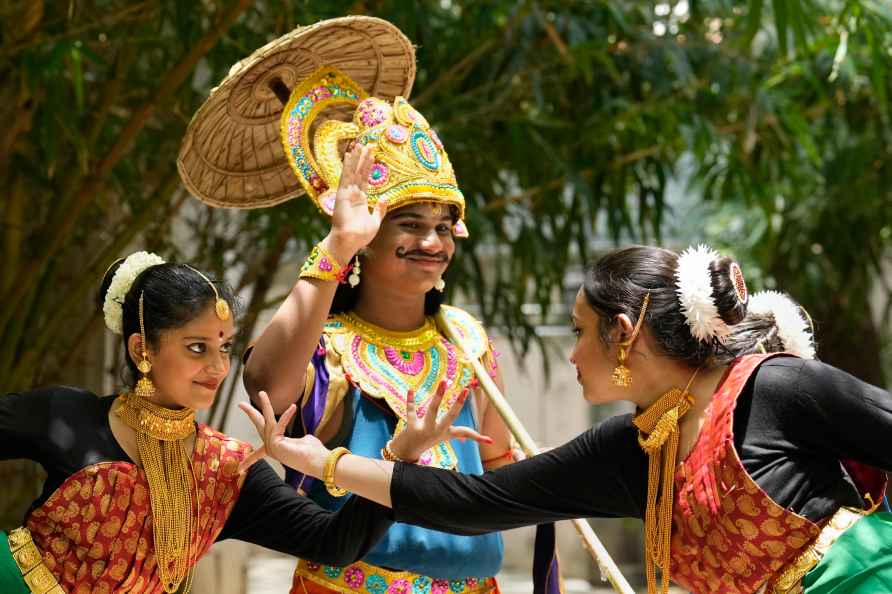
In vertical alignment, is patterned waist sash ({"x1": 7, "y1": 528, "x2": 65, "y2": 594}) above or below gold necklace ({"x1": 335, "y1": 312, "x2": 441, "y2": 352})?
below

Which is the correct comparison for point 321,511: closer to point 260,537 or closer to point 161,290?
point 260,537

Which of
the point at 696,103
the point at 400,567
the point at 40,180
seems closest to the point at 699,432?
the point at 400,567

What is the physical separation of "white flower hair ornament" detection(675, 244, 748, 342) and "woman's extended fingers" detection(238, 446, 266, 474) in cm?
79

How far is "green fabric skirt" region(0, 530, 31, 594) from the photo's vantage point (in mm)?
2135

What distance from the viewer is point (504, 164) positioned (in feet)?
15.6

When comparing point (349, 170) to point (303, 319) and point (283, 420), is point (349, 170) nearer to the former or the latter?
point (303, 319)

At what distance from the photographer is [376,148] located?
100 inches

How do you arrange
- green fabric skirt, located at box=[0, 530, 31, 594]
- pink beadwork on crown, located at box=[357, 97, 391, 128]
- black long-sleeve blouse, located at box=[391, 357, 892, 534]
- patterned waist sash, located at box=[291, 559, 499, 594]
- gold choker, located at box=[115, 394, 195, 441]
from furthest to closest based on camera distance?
pink beadwork on crown, located at box=[357, 97, 391, 128], patterned waist sash, located at box=[291, 559, 499, 594], gold choker, located at box=[115, 394, 195, 441], green fabric skirt, located at box=[0, 530, 31, 594], black long-sleeve blouse, located at box=[391, 357, 892, 534]

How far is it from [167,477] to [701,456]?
3.07ft

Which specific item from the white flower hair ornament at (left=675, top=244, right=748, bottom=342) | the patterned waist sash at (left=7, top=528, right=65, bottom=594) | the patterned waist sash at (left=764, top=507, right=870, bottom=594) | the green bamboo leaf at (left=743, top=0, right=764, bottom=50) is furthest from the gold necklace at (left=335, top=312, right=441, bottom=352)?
the green bamboo leaf at (left=743, top=0, right=764, bottom=50)

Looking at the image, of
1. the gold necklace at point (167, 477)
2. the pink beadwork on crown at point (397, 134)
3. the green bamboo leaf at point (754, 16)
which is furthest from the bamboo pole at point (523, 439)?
the green bamboo leaf at point (754, 16)

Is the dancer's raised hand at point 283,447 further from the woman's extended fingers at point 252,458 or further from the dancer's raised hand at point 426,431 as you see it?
the dancer's raised hand at point 426,431

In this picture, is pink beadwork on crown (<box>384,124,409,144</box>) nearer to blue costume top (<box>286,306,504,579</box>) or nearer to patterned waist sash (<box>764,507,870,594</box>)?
blue costume top (<box>286,306,504,579</box>)

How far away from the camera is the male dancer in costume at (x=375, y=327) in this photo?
7.85 feet
